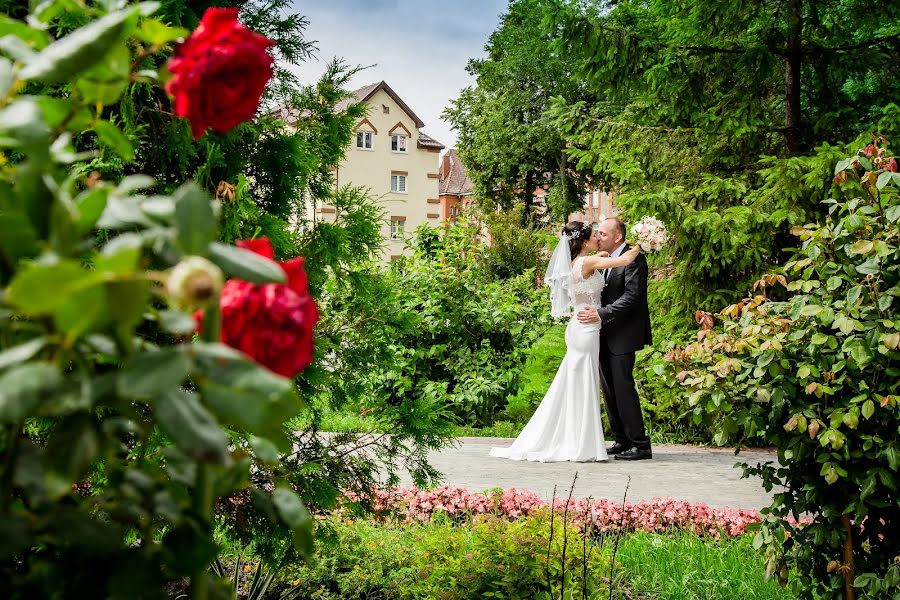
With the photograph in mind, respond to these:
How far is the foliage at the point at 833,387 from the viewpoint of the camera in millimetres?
3080

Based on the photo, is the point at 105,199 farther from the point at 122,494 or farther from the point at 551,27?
the point at 551,27

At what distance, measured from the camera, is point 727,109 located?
378 inches

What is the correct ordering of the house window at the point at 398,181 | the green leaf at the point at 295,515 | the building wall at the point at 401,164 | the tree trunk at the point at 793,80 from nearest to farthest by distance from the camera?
the green leaf at the point at 295,515 < the tree trunk at the point at 793,80 < the building wall at the point at 401,164 < the house window at the point at 398,181

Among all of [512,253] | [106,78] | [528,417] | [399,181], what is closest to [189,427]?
[106,78]

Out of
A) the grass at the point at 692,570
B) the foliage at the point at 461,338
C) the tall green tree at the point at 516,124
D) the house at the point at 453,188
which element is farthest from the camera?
the house at the point at 453,188

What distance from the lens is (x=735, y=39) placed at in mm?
9766

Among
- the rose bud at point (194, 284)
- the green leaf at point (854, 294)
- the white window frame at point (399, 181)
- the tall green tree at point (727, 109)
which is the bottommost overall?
the rose bud at point (194, 284)

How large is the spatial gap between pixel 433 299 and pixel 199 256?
9.97 metres

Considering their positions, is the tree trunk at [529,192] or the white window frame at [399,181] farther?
the white window frame at [399,181]

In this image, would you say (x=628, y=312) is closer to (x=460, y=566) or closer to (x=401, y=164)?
(x=460, y=566)

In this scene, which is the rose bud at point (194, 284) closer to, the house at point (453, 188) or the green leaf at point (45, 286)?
the green leaf at point (45, 286)

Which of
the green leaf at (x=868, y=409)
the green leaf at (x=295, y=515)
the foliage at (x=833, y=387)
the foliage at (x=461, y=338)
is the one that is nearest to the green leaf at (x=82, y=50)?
the green leaf at (x=295, y=515)

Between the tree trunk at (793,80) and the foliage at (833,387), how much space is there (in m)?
6.43

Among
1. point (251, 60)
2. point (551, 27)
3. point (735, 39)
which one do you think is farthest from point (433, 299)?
point (251, 60)
